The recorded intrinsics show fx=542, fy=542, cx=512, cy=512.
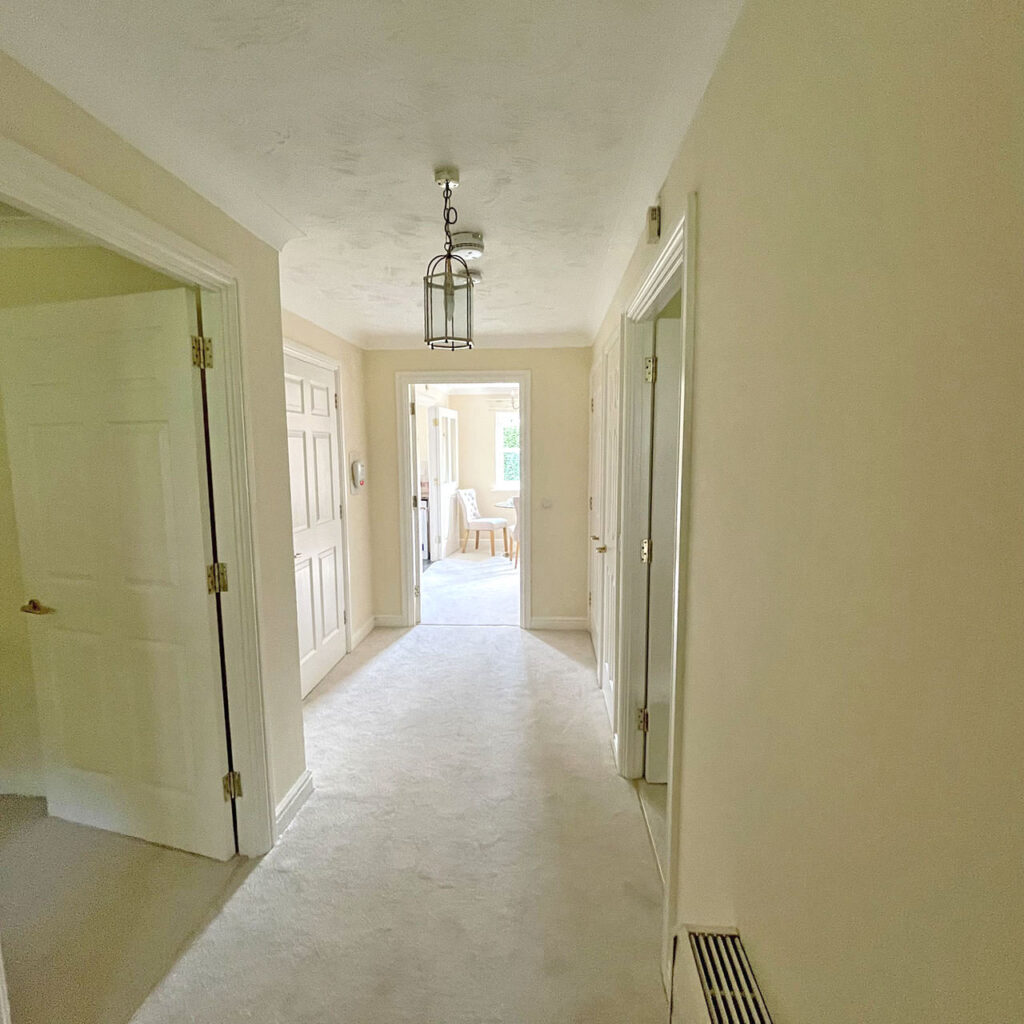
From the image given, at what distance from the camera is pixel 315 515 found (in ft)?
10.9

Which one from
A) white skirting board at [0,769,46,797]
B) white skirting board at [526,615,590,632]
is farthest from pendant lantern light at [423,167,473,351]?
white skirting board at [526,615,590,632]

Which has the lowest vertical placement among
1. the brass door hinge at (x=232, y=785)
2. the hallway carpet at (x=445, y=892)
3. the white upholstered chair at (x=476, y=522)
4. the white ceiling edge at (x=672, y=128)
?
the hallway carpet at (x=445, y=892)

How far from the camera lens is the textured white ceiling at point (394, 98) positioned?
1036mm

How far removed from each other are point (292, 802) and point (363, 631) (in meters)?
2.04

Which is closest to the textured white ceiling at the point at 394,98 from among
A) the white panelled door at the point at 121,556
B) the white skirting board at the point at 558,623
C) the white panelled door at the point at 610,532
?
the white panelled door at the point at 121,556

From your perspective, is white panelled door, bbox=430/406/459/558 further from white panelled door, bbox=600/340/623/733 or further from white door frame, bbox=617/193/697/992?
white door frame, bbox=617/193/697/992

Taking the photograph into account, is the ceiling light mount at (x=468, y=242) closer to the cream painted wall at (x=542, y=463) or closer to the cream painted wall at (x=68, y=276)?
the cream painted wall at (x=68, y=276)

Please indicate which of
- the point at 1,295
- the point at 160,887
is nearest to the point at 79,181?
the point at 1,295

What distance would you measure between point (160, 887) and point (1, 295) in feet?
7.11

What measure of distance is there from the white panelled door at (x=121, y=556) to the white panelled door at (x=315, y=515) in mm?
1016

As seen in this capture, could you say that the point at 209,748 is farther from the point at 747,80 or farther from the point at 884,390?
the point at 747,80

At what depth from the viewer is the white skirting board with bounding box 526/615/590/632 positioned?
14.2 ft

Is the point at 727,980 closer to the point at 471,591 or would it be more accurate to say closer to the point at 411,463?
the point at 411,463

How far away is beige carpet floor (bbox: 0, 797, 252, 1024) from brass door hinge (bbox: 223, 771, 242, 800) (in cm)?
24
